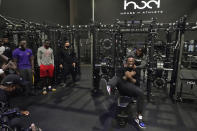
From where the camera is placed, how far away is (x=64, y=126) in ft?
8.89

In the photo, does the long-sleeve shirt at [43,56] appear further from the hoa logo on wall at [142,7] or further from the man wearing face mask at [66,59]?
the hoa logo on wall at [142,7]

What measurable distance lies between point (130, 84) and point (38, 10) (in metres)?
6.23

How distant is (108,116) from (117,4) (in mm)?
7346

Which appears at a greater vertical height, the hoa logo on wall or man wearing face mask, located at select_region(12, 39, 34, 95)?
the hoa logo on wall

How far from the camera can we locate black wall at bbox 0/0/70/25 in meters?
5.44

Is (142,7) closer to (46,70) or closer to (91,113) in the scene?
(46,70)

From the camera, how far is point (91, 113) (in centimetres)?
323

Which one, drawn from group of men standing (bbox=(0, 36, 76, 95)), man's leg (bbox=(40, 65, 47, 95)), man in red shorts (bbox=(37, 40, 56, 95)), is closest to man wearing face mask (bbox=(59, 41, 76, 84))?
group of men standing (bbox=(0, 36, 76, 95))

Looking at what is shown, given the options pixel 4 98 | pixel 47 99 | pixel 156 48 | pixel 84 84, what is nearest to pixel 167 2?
pixel 156 48

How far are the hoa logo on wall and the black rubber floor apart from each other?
5619mm

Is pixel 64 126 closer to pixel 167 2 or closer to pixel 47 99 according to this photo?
pixel 47 99

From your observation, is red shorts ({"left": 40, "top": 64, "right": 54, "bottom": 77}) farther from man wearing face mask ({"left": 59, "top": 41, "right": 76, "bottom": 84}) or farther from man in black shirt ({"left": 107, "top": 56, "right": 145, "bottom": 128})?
man in black shirt ({"left": 107, "top": 56, "right": 145, "bottom": 128})

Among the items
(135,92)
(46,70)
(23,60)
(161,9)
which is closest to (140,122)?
(135,92)

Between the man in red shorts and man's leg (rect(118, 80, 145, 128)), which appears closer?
man's leg (rect(118, 80, 145, 128))
